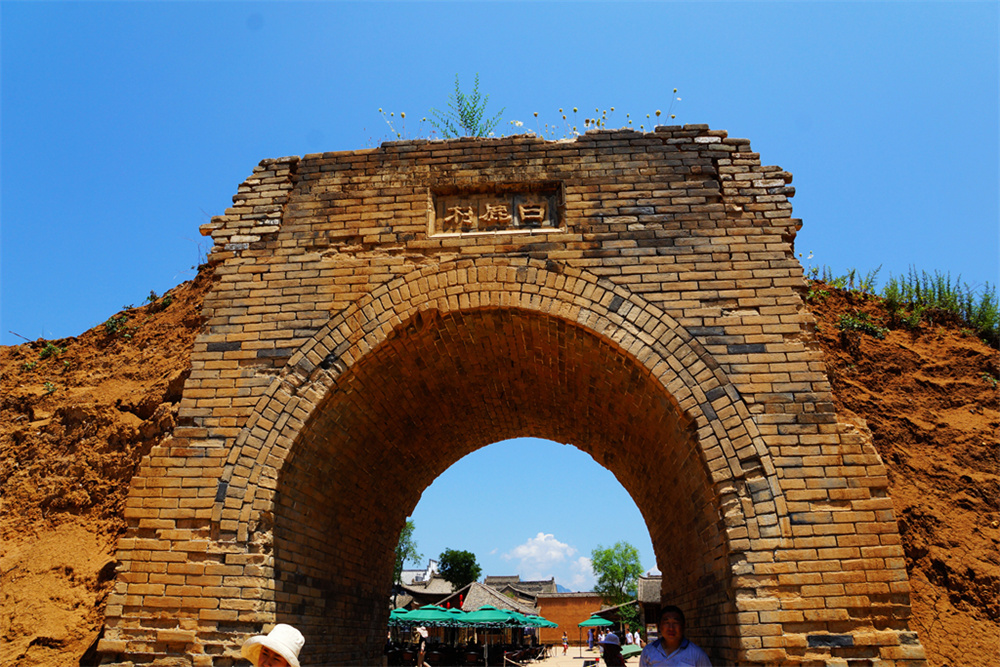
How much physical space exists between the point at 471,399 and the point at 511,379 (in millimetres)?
687

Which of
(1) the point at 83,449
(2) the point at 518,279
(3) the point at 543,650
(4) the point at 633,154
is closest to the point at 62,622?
(1) the point at 83,449

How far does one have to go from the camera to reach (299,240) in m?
6.74

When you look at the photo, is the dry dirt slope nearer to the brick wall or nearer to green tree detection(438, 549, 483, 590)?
green tree detection(438, 549, 483, 590)

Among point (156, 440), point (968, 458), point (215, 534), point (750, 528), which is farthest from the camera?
point (156, 440)

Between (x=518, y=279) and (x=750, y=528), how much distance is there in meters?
3.03

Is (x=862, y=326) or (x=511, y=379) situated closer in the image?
(x=862, y=326)

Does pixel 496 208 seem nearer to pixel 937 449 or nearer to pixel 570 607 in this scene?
pixel 937 449

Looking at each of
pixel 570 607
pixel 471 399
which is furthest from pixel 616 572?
pixel 471 399

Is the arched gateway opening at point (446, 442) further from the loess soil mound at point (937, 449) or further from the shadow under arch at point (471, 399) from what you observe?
the loess soil mound at point (937, 449)

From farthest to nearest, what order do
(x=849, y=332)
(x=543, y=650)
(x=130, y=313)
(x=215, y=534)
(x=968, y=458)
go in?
(x=543, y=650) → (x=130, y=313) → (x=849, y=332) → (x=968, y=458) → (x=215, y=534)

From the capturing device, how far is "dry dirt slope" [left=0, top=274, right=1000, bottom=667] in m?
5.56

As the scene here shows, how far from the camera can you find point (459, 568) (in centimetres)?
4159

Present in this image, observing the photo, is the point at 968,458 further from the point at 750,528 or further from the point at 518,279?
the point at 518,279

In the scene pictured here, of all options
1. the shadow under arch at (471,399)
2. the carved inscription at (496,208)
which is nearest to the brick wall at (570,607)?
the shadow under arch at (471,399)
